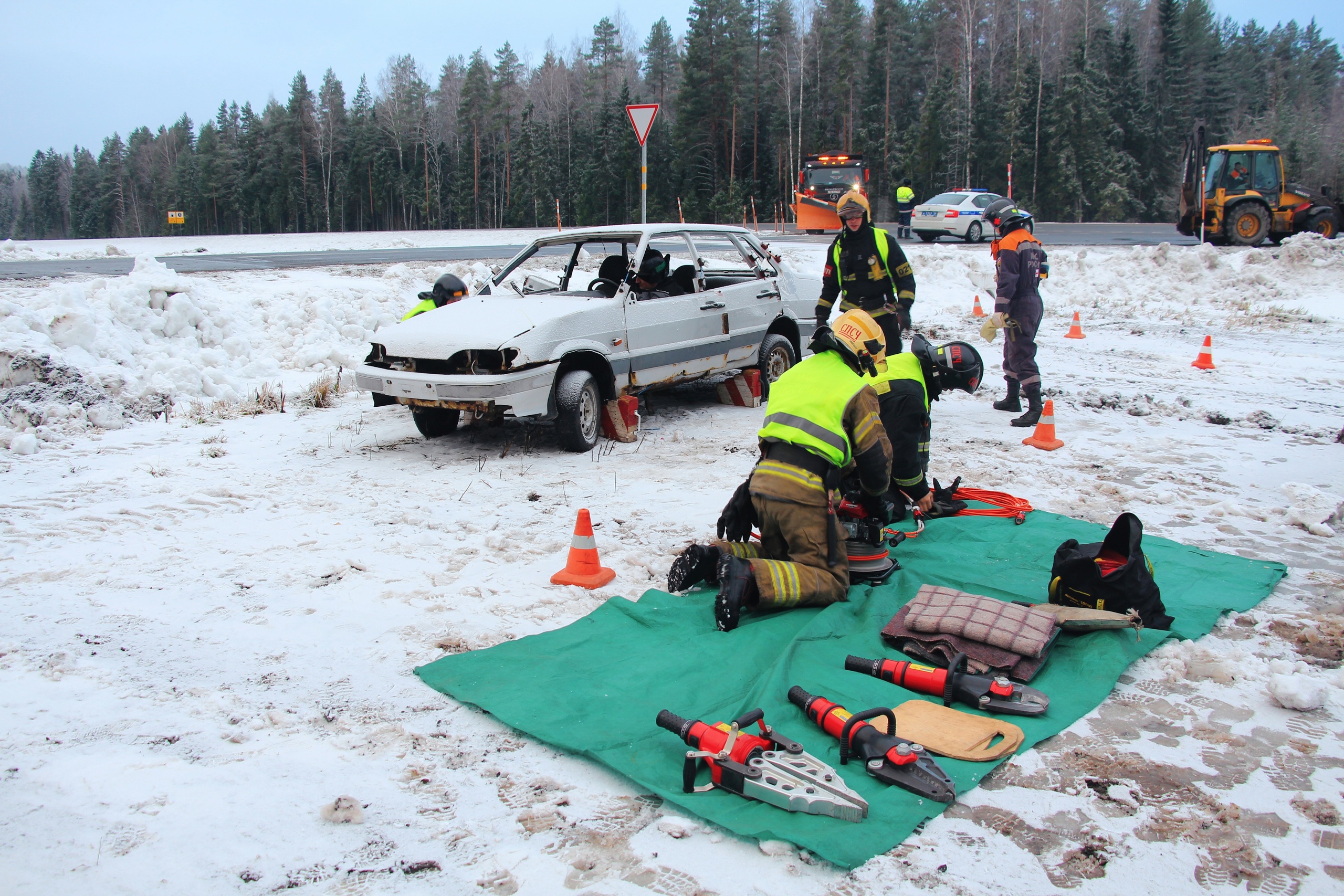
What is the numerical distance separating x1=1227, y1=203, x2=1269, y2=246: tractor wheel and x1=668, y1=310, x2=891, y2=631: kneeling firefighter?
18603mm

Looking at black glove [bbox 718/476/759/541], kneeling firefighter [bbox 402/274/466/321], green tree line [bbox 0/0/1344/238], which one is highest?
green tree line [bbox 0/0/1344/238]

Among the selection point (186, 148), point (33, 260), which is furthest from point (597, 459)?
point (186, 148)

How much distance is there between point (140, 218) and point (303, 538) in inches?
4019

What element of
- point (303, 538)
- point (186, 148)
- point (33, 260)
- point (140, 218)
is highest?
point (186, 148)

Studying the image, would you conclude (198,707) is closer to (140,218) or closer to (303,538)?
(303,538)

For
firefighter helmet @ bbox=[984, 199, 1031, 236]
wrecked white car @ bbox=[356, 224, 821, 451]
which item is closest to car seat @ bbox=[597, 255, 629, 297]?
wrecked white car @ bbox=[356, 224, 821, 451]

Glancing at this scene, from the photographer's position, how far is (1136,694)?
3422mm

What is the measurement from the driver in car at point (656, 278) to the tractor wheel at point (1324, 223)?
17.1 meters

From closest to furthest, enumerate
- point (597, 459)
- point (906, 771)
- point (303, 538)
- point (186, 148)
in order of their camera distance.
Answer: point (906, 771), point (303, 538), point (597, 459), point (186, 148)

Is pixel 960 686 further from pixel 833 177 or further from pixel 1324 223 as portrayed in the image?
pixel 833 177

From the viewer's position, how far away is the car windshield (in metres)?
26.7

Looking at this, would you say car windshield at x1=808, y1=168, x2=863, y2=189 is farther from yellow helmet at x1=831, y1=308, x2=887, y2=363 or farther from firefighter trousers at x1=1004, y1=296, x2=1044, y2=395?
yellow helmet at x1=831, y1=308, x2=887, y2=363

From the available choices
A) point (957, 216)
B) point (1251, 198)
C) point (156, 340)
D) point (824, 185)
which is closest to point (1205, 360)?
point (1251, 198)

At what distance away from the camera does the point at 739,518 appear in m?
4.59
